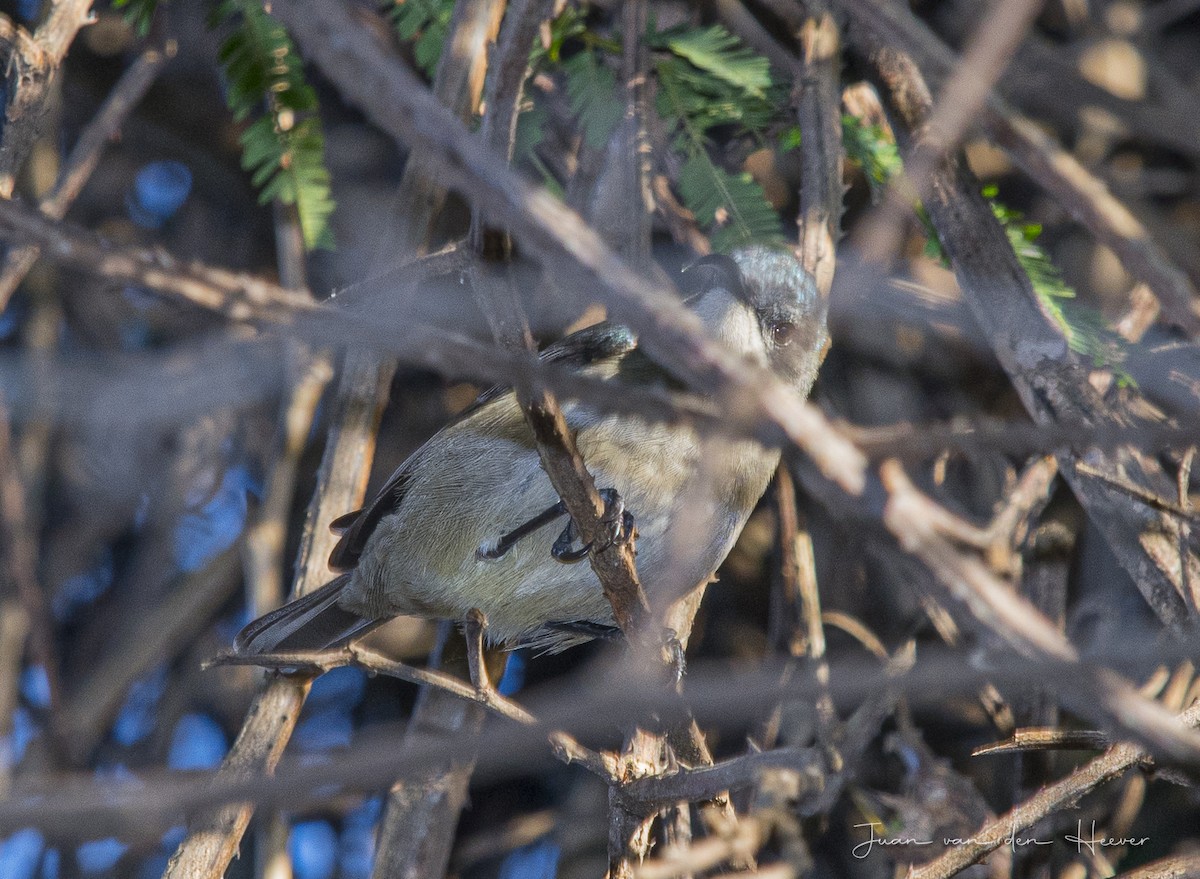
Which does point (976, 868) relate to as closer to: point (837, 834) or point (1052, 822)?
point (1052, 822)

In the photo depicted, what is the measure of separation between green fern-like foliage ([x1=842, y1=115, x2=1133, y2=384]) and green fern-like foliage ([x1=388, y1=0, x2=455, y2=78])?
57.2 inches

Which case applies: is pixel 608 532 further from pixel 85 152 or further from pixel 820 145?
pixel 85 152

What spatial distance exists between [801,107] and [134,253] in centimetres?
283

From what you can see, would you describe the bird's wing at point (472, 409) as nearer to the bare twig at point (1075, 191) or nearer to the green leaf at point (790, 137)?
the green leaf at point (790, 137)

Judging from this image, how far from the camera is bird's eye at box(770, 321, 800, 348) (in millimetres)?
3426

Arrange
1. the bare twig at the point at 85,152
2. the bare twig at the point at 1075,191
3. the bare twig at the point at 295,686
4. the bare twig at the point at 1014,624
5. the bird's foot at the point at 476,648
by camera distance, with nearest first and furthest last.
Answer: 1. the bare twig at the point at 1014,624
2. the bare twig at the point at 1075,191
3. the bird's foot at the point at 476,648
4. the bare twig at the point at 295,686
5. the bare twig at the point at 85,152

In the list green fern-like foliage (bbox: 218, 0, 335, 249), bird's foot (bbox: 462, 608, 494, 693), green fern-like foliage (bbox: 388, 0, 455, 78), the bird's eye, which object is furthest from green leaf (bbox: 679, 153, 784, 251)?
bird's foot (bbox: 462, 608, 494, 693)

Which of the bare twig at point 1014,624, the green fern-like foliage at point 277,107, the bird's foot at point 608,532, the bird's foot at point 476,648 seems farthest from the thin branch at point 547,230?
the green fern-like foliage at point 277,107

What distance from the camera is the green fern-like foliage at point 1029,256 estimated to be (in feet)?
11.0

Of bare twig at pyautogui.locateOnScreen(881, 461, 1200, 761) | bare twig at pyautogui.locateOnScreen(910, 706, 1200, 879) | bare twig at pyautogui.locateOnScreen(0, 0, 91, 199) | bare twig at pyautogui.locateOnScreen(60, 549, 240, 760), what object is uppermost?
bare twig at pyautogui.locateOnScreen(0, 0, 91, 199)

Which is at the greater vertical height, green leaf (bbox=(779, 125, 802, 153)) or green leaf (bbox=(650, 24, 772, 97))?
green leaf (bbox=(650, 24, 772, 97))

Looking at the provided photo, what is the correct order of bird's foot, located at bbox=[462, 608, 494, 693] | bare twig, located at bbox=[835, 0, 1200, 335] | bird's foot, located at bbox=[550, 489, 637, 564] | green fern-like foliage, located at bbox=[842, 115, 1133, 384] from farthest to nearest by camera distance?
green fern-like foliage, located at bbox=[842, 115, 1133, 384] → bird's foot, located at bbox=[462, 608, 494, 693] → bird's foot, located at bbox=[550, 489, 637, 564] → bare twig, located at bbox=[835, 0, 1200, 335]

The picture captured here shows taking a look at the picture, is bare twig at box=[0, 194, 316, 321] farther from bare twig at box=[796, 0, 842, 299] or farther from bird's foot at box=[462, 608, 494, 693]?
bare twig at box=[796, 0, 842, 299]

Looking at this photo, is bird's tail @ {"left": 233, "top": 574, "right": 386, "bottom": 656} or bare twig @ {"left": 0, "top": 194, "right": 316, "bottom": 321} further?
bird's tail @ {"left": 233, "top": 574, "right": 386, "bottom": 656}
